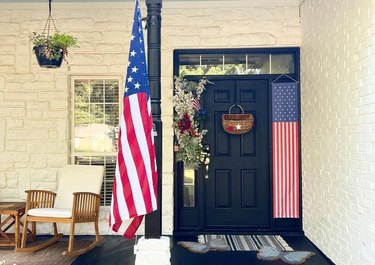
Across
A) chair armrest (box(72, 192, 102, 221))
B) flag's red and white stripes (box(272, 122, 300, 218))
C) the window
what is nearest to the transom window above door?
flag's red and white stripes (box(272, 122, 300, 218))

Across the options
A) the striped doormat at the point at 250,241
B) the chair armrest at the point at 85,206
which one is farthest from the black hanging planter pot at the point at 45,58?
the striped doormat at the point at 250,241

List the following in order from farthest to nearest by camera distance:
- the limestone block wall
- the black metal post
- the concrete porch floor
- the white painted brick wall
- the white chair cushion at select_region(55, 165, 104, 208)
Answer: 1. the limestone block wall
2. the white chair cushion at select_region(55, 165, 104, 208)
3. the concrete porch floor
4. the white painted brick wall
5. the black metal post

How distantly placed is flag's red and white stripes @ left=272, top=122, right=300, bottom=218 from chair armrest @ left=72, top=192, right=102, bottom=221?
226cm

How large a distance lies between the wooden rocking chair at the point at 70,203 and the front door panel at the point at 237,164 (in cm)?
140

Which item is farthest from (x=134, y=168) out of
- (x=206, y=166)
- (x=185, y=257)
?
(x=206, y=166)

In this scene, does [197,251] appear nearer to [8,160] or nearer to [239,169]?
[239,169]

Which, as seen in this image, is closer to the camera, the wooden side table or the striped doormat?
the wooden side table

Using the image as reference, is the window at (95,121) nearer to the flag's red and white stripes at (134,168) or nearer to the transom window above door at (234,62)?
the transom window above door at (234,62)

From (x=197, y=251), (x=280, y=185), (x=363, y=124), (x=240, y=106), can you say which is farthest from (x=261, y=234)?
(x=363, y=124)

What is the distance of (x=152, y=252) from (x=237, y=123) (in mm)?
2553

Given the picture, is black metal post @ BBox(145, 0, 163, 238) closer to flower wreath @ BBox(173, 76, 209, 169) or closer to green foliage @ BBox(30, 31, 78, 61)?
green foliage @ BBox(30, 31, 78, 61)

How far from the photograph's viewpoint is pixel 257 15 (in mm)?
4801

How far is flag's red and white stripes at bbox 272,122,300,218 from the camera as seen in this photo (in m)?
4.73

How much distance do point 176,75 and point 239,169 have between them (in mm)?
1495
